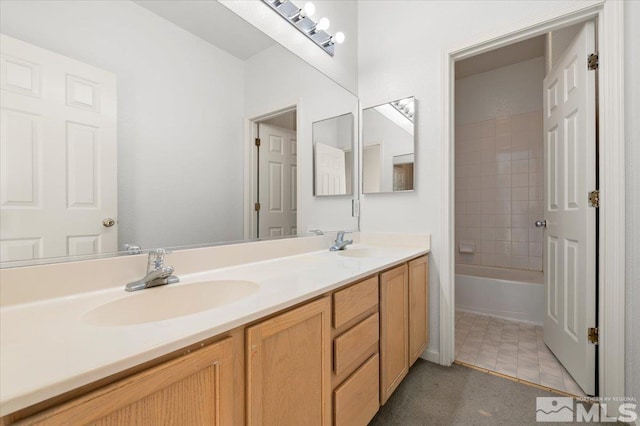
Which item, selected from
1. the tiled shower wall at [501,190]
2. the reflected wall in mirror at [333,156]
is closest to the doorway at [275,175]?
the reflected wall in mirror at [333,156]

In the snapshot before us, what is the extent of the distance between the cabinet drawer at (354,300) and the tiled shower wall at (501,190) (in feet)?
8.92

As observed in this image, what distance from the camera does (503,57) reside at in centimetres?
302

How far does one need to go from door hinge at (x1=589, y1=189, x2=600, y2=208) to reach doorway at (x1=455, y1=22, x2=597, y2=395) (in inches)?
1.2

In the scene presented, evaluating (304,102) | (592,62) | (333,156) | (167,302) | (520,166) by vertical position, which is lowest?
(167,302)

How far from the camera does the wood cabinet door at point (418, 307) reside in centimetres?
162

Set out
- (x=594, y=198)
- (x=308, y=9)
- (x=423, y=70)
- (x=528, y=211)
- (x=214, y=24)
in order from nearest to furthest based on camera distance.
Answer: (x=214, y=24) < (x=594, y=198) < (x=308, y=9) < (x=423, y=70) < (x=528, y=211)

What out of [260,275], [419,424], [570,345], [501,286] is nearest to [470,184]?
[501,286]

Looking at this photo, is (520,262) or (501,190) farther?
(501,190)

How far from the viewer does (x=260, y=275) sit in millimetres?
1105

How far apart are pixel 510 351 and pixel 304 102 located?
2169 millimetres

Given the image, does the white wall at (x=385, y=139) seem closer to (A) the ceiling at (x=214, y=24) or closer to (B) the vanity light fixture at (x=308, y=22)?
(B) the vanity light fixture at (x=308, y=22)

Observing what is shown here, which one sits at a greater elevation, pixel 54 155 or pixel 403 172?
pixel 403 172

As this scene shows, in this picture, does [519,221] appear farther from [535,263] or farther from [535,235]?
[535,263]

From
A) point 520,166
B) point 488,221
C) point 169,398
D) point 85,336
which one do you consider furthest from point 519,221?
point 85,336
